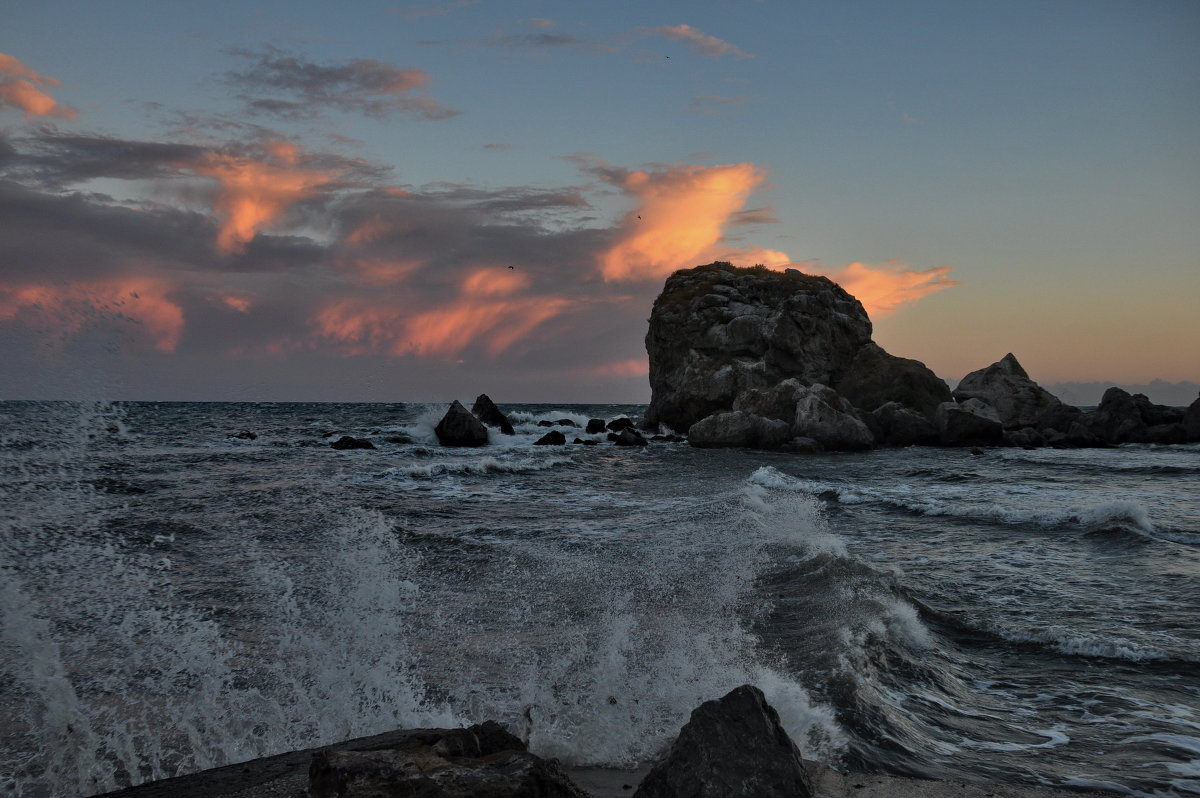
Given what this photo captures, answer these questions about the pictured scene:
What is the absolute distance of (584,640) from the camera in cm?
782

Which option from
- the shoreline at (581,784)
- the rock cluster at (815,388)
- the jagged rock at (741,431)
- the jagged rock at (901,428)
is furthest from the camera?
the jagged rock at (901,428)

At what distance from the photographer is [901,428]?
40.3 m

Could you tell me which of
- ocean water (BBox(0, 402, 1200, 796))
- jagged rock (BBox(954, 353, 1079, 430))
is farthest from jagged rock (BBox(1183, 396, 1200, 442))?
ocean water (BBox(0, 402, 1200, 796))

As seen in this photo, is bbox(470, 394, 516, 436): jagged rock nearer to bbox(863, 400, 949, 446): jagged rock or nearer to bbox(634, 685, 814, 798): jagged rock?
bbox(863, 400, 949, 446): jagged rock

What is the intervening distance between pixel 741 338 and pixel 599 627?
140 feet

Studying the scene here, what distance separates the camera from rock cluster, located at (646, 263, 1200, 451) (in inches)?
1547

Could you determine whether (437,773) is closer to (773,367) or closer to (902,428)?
(902,428)

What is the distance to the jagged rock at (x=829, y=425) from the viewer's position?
37.5 meters

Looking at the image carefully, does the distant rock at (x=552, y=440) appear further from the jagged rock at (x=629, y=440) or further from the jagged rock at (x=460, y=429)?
the jagged rock at (x=629, y=440)

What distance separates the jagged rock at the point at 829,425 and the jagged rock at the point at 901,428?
6.78 ft

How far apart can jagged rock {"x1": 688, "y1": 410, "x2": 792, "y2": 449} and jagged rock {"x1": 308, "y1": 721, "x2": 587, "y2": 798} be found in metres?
35.7

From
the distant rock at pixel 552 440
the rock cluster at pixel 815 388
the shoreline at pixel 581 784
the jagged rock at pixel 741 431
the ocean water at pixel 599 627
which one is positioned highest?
the rock cluster at pixel 815 388

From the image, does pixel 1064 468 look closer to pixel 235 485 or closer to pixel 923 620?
pixel 923 620

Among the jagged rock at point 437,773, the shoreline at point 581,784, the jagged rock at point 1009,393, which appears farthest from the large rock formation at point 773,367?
the jagged rock at point 437,773
